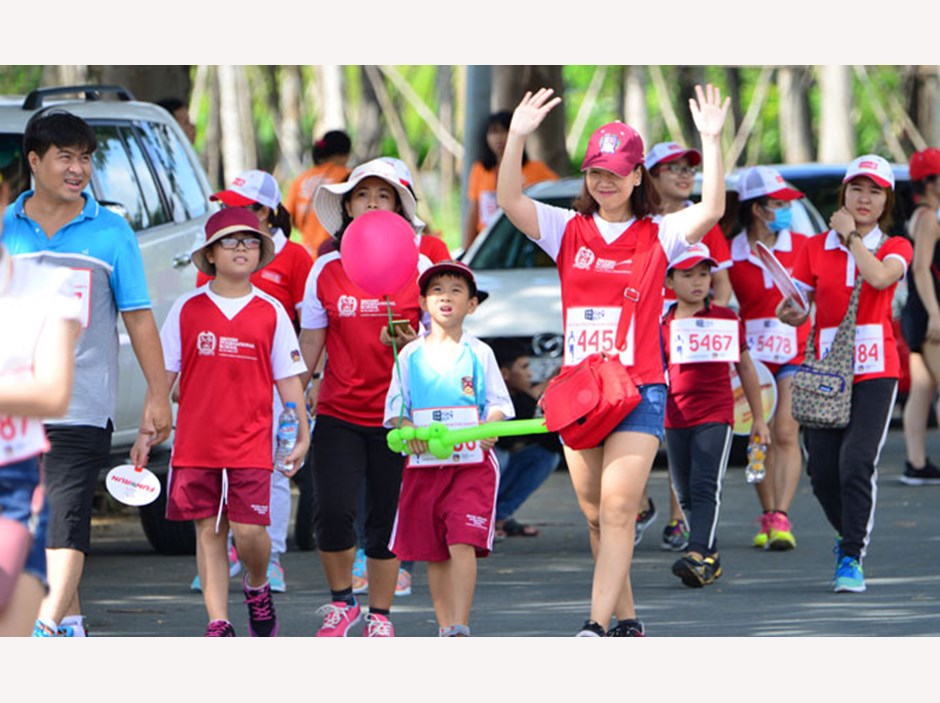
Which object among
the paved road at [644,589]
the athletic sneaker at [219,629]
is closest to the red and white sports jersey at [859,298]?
the paved road at [644,589]

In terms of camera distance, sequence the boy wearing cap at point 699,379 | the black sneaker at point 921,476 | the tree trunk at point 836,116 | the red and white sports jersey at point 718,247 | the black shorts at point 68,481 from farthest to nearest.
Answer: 1. the tree trunk at point 836,116
2. the black sneaker at point 921,476
3. the red and white sports jersey at point 718,247
4. the boy wearing cap at point 699,379
5. the black shorts at point 68,481

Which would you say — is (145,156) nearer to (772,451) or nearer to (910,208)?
(772,451)

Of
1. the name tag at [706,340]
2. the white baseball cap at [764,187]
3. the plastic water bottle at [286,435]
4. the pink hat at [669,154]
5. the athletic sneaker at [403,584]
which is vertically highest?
the pink hat at [669,154]

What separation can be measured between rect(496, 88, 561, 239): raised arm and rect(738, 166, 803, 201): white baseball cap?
3.92 meters

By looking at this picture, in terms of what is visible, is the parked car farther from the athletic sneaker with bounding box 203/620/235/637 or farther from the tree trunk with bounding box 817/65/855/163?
the tree trunk with bounding box 817/65/855/163

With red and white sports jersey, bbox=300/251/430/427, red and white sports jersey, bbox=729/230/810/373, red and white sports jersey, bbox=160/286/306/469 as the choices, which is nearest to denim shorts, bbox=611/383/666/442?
red and white sports jersey, bbox=300/251/430/427

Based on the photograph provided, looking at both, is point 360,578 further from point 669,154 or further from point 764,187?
point 764,187

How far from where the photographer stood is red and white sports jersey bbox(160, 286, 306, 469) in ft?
27.4

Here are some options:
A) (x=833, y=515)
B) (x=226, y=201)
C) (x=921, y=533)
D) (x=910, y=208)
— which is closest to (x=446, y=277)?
(x=226, y=201)

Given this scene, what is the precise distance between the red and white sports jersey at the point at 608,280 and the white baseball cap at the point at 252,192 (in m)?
2.61

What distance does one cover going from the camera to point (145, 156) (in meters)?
11.5

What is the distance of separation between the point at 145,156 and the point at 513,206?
421cm

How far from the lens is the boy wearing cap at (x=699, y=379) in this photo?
10.7 m

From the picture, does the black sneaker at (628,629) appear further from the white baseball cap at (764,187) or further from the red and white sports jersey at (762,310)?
the white baseball cap at (764,187)
